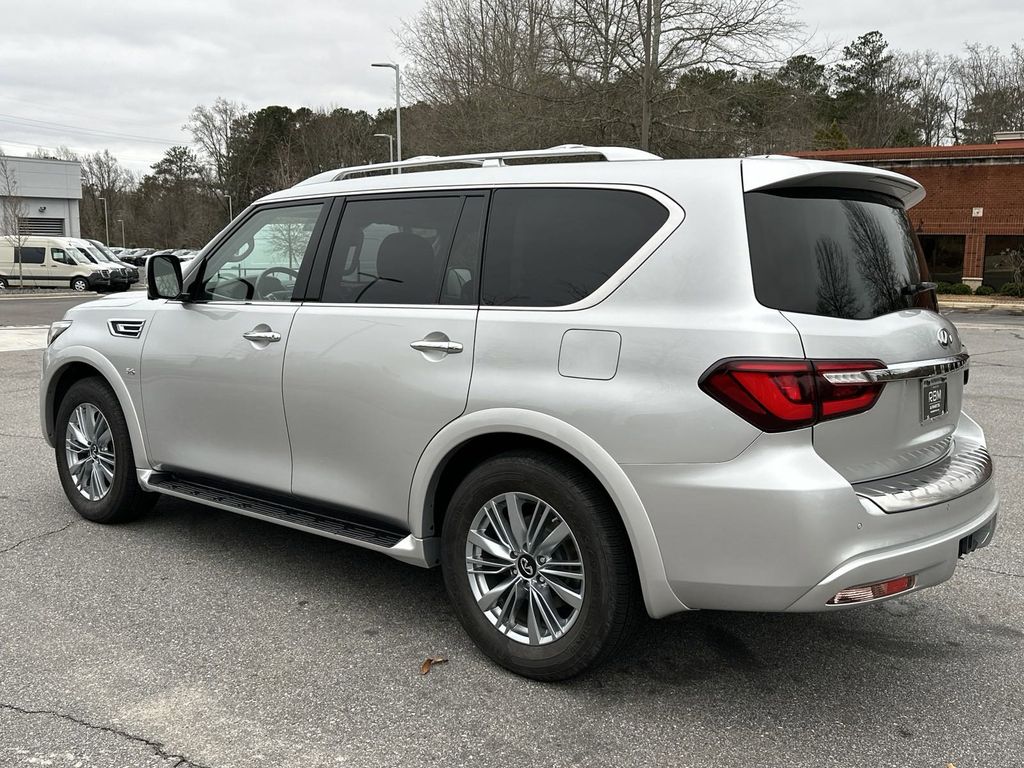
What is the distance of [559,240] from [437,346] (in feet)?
2.02

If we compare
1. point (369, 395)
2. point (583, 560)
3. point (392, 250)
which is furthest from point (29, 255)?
point (583, 560)

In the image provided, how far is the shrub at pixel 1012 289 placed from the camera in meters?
31.8

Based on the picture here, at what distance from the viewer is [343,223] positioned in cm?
400

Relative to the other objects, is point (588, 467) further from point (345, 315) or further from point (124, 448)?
point (124, 448)

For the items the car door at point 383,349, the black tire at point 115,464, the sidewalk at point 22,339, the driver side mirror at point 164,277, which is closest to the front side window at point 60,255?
the sidewalk at point 22,339

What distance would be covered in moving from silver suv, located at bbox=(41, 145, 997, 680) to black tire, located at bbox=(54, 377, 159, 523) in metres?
0.94

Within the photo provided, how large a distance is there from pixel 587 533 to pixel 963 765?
133 centimetres

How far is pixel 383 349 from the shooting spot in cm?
357

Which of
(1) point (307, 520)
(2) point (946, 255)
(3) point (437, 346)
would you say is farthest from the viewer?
(2) point (946, 255)

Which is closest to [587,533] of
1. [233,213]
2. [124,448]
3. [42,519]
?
[124,448]

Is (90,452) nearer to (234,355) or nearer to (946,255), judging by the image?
(234,355)

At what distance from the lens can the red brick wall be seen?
1302 inches

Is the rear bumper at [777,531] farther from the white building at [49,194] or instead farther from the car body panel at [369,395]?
the white building at [49,194]

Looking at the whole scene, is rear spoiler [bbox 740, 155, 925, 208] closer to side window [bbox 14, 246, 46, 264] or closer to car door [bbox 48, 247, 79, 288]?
car door [bbox 48, 247, 79, 288]
